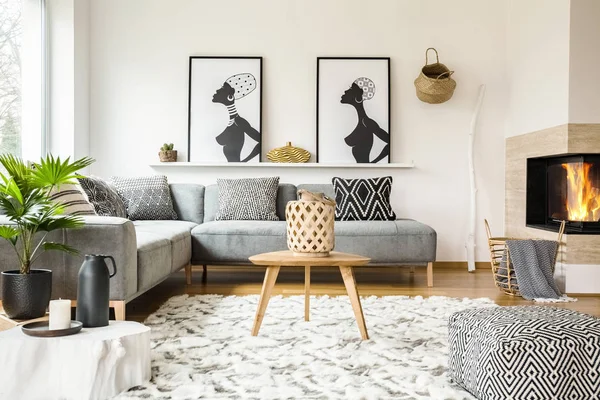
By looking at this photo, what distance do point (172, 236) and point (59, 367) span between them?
201 cm

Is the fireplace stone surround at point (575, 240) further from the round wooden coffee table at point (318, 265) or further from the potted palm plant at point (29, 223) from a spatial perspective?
the potted palm plant at point (29, 223)

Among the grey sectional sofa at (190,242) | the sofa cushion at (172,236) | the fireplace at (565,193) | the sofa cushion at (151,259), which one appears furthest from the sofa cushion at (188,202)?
the fireplace at (565,193)

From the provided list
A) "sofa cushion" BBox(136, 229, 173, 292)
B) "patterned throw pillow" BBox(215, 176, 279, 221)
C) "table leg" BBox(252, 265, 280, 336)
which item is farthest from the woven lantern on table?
"patterned throw pillow" BBox(215, 176, 279, 221)

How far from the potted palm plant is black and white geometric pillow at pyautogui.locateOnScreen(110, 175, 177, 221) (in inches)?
91.5

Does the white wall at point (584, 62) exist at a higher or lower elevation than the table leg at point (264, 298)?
higher

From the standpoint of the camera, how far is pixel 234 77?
579 centimetres

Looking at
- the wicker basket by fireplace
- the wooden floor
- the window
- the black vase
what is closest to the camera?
the black vase

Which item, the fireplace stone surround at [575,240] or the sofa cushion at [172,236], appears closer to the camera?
the sofa cushion at [172,236]

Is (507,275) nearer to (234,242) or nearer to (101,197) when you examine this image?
(234,242)

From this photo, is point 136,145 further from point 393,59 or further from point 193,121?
point 393,59

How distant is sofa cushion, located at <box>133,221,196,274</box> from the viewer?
3857mm

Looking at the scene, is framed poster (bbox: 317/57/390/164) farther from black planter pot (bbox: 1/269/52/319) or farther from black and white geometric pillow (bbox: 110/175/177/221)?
black planter pot (bbox: 1/269/52/319)

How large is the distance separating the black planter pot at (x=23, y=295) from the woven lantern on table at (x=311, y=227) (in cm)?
122

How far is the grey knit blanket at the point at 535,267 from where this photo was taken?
424cm
